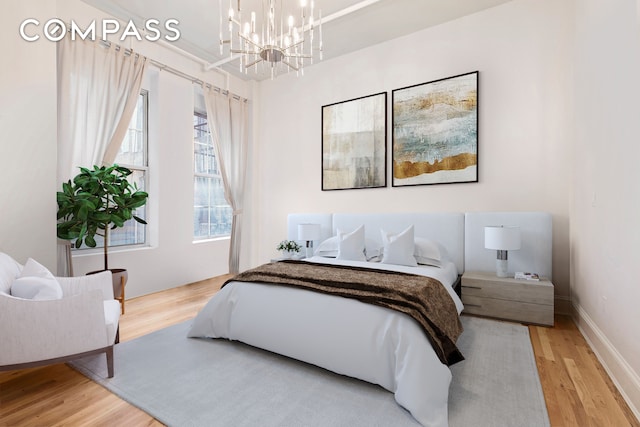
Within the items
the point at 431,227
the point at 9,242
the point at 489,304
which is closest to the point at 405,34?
the point at 431,227

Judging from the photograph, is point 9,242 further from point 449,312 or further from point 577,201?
point 577,201

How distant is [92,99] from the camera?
334 centimetres

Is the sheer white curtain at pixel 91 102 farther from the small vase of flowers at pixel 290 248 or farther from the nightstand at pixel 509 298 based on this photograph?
the nightstand at pixel 509 298

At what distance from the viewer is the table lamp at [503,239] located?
295 centimetres

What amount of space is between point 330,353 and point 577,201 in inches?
107

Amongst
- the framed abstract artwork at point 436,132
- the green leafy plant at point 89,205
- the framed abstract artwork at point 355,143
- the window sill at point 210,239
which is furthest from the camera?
the window sill at point 210,239

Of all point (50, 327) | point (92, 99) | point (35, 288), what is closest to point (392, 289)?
point (50, 327)

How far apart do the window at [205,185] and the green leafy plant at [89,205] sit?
1529 millimetres

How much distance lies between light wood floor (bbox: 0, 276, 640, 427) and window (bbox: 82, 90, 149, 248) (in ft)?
6.65

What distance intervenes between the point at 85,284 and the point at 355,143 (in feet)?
11.1

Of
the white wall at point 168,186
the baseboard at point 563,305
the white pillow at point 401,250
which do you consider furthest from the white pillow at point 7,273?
the baseboard at point 563,305

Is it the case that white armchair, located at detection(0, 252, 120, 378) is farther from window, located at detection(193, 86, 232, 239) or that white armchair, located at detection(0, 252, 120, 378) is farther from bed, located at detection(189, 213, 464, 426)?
window, located at detection(193, 86, 232, 239)

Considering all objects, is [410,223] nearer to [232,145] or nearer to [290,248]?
[290,248]

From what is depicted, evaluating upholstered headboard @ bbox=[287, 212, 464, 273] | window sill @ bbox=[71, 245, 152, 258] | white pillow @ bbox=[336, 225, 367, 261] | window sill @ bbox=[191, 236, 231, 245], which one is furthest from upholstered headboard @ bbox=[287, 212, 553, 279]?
window sill @ bbox=[71, 245, 152, 258]
